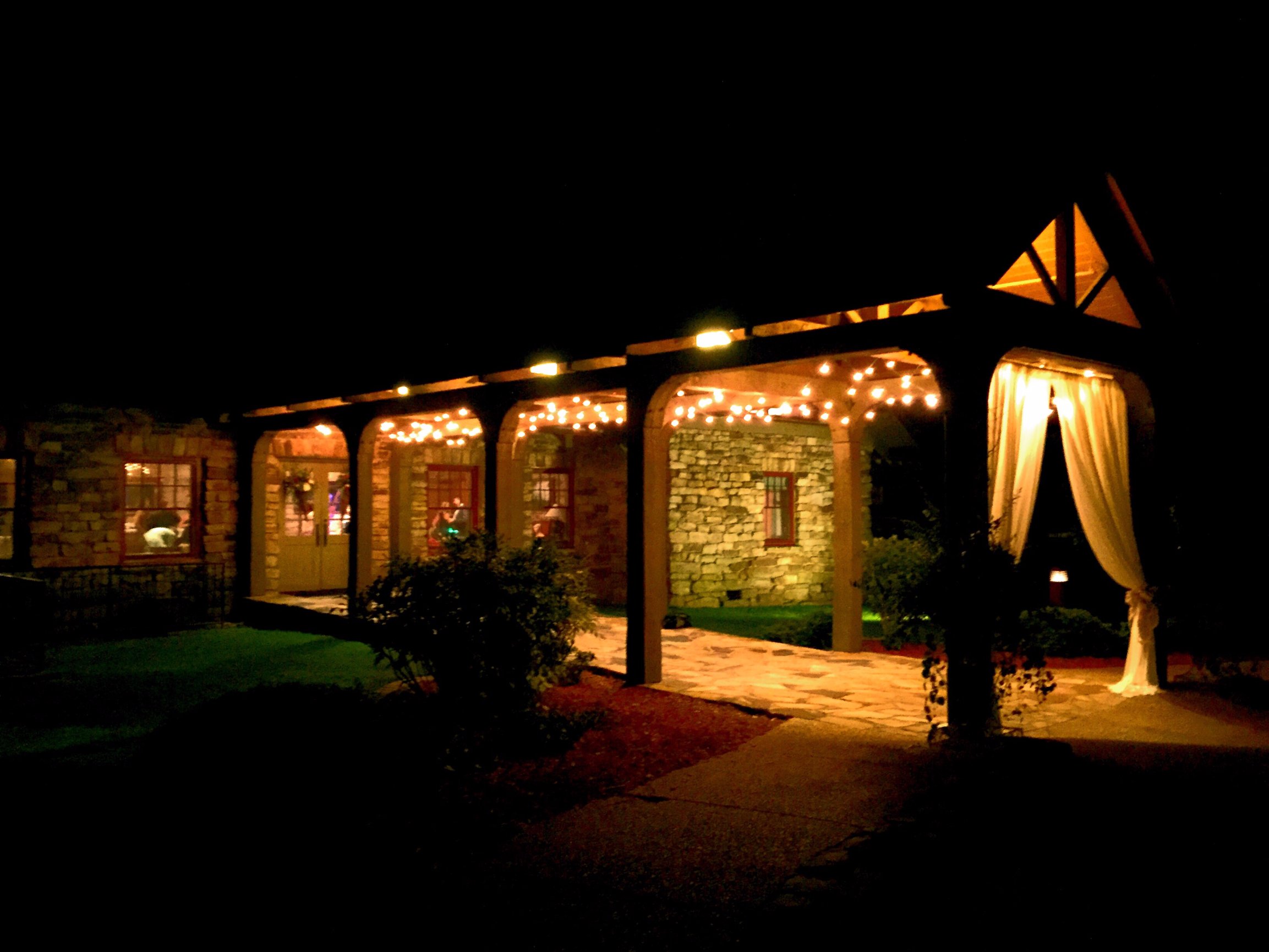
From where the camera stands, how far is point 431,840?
464cm

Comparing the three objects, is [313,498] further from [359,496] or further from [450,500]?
[359,496]

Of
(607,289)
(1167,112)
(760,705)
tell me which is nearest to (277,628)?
(607,289)

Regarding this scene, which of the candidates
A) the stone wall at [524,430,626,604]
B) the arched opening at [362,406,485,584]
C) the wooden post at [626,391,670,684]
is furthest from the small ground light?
the arched opening at [362,406,485,584]

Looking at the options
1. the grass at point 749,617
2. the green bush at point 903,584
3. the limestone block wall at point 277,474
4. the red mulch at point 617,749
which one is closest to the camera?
the red mulch at point 617,749

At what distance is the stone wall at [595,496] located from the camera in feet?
52.4

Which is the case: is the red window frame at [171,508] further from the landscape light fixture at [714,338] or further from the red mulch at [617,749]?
the landscape light fixture at [714,338]

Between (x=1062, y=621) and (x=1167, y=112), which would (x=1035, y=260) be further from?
(x=1062, y=621)

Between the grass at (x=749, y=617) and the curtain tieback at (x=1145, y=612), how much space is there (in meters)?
4.24

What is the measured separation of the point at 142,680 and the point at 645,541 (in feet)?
18.9

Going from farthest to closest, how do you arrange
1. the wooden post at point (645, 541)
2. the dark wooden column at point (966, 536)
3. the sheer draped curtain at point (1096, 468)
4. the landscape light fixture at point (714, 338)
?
the wooden post at point (645, 541)
the landscape light fixture at point (714, 338)
the sheer draped curtain at point (1096, 468)
the dark wooden column at point (966, 536)

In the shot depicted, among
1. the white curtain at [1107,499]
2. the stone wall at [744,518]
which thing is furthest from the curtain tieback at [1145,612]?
the stone wall at [744,518]

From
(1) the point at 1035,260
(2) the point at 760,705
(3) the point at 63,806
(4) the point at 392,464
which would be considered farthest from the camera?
(4) the point at 392,464

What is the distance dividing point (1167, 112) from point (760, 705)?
5.98 metres

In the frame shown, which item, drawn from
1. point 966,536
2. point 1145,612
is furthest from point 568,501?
point 966,536
